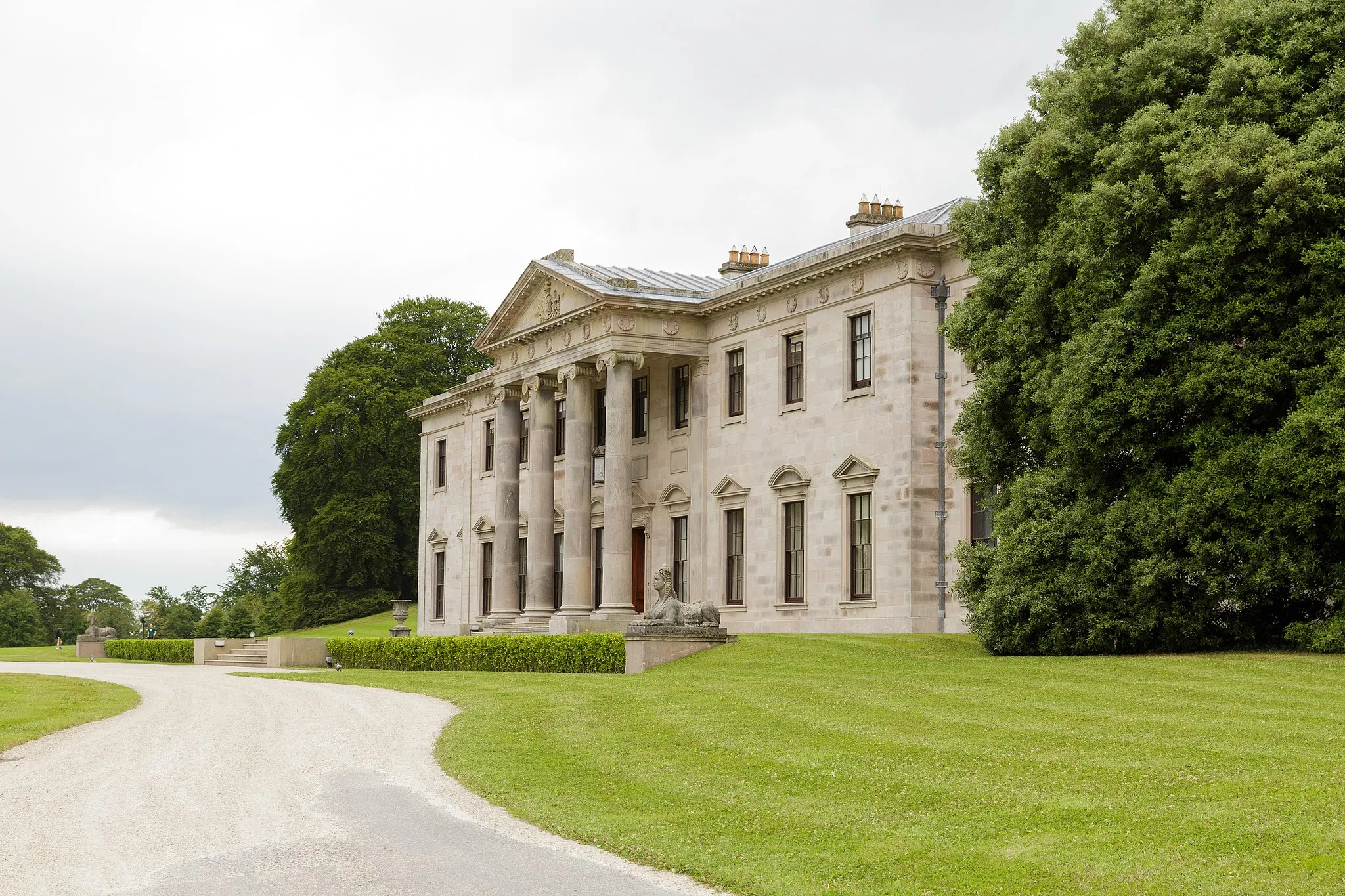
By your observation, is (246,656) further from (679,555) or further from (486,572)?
(679,555)

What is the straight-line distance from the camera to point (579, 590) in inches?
1628

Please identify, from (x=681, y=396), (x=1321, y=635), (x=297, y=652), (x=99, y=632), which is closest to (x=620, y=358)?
(x=681, y=396)

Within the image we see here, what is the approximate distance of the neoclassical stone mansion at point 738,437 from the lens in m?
33.4

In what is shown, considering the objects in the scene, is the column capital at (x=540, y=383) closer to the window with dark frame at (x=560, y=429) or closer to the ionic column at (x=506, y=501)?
the ionic column at (x=506, y=501)

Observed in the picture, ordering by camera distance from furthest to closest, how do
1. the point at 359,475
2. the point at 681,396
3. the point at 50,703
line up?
the point at 359,475, the point at 681,396, the point at 50,703

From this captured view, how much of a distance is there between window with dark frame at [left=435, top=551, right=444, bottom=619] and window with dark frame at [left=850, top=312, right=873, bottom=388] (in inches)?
1118

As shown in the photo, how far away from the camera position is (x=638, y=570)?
4466 centimetres

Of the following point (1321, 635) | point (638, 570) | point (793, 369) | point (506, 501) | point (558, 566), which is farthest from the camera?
point (558, 566)

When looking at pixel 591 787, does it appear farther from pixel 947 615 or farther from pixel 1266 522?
pixel 947 615

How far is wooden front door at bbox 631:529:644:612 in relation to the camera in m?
44.5

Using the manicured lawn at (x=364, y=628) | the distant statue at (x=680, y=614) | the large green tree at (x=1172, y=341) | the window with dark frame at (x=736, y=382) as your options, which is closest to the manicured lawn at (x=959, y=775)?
the large green tree at (x=1172, y=341)

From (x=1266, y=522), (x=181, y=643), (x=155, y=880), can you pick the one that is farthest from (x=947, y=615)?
(x=181, y=643)

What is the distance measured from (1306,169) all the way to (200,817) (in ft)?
56.2

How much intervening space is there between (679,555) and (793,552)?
5732 millimetres
